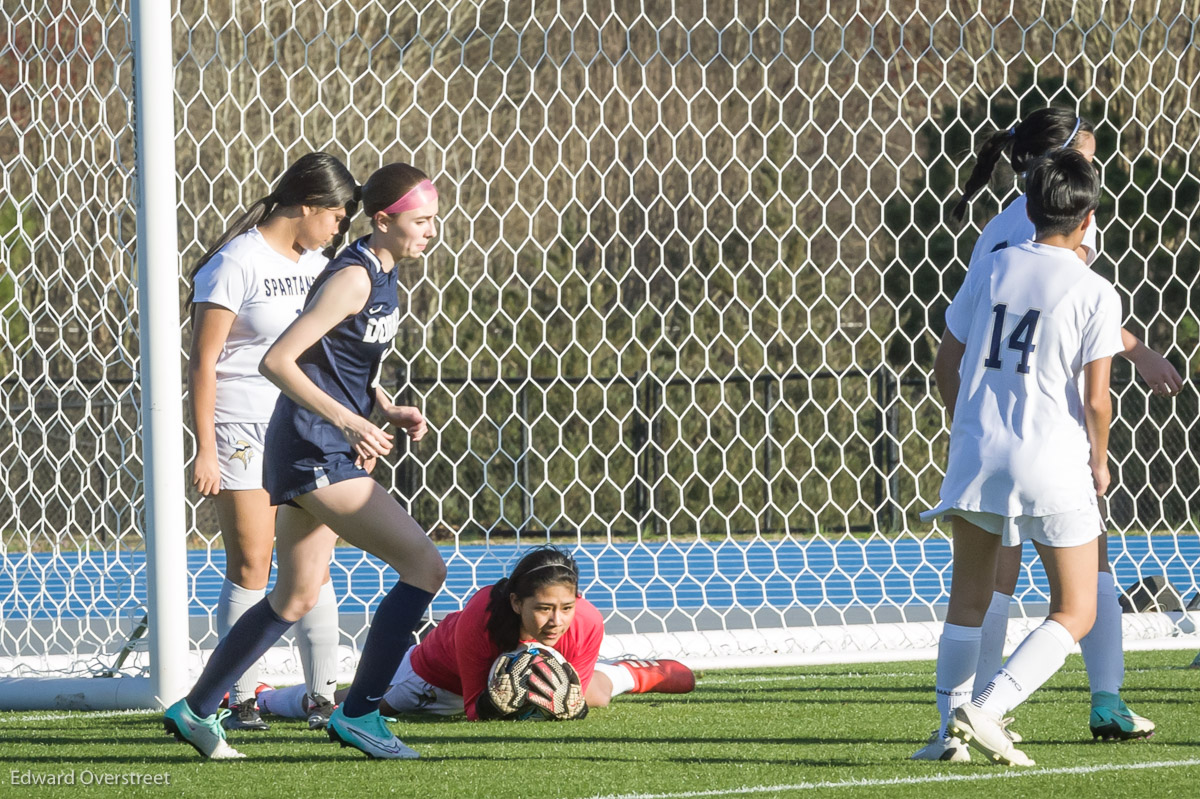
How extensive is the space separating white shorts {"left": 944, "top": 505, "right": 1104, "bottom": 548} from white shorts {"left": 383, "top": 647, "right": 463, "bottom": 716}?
1734 mm

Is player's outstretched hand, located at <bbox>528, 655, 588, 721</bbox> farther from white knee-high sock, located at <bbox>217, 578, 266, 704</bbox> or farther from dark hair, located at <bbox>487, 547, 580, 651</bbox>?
white knee-high sock, located at <bbox>217, 578, 266, 704</bbox>

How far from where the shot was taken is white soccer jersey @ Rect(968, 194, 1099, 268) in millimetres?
3643

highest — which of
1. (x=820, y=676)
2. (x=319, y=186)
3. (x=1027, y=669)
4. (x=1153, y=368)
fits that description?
(x=319, y=186)

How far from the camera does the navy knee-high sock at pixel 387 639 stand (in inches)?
131

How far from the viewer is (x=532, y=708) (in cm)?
409

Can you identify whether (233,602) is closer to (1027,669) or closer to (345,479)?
(345,479)

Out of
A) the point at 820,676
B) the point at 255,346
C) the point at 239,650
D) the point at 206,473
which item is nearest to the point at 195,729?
the point at 239,650

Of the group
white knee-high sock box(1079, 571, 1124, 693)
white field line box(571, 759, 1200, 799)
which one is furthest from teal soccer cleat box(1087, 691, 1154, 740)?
white field line box(571, 759, 1200, 799)

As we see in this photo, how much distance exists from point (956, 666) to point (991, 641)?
20 centimetres

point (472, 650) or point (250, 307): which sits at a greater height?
point (250, 307)

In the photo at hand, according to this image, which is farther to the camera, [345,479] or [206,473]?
[206,473]

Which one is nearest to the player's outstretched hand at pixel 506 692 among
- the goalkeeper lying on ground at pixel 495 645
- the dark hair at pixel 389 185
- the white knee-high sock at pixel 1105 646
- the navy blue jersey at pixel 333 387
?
the goalkeeper lying on ground at pixel 495 645

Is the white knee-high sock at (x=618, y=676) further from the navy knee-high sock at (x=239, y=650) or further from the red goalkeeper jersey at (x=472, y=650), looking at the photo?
the navy knee-high sock at (x=239, y=650)

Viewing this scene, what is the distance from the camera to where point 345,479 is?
3.28 metres
